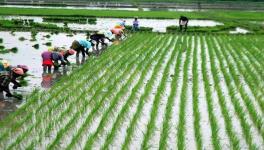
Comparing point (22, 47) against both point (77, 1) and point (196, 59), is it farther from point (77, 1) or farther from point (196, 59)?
point (77, 1)

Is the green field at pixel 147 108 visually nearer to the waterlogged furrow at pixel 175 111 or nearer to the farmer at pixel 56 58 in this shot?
the waterlogged furrow at pixel 175 111

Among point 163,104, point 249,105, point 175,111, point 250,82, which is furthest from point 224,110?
point 250,82

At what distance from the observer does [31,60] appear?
13.6 metres

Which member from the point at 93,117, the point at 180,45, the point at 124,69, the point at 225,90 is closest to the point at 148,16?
the point at 180,45

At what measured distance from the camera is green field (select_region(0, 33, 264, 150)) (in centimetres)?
647

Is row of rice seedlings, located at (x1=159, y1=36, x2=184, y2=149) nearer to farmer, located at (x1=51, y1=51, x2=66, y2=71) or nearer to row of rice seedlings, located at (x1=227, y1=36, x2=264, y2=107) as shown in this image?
row of rice seedlings, located at (x1=227, y1=36, x2=264, y2=107)

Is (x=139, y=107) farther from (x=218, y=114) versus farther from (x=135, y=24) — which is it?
(x=135, y=24)

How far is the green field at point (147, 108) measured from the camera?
647 centimetres

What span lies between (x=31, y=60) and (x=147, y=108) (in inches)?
243

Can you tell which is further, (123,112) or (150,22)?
(150,22)

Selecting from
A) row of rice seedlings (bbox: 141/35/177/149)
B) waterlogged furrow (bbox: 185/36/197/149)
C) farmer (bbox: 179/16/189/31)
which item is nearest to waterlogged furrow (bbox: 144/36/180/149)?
row of rice seedlings (bbox: 141/35/177/149)

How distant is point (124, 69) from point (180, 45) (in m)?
6.31

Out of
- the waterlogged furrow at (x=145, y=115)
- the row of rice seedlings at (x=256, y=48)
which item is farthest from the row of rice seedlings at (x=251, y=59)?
the waterlogged furrow at (x=145, y=115)

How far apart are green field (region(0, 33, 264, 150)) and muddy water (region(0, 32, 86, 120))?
32 cm
